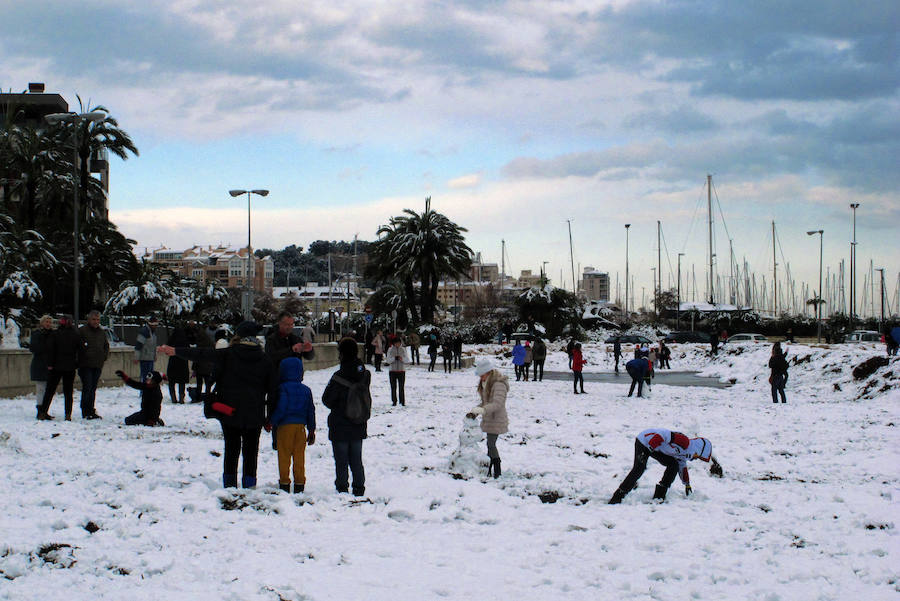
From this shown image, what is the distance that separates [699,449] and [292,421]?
172 inches

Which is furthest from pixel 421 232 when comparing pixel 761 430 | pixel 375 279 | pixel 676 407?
pixel 761 430

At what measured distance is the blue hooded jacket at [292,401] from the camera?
27.9 ft

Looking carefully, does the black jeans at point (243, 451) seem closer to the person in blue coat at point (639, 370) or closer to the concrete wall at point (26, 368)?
the concrete wall at point (26, 368)

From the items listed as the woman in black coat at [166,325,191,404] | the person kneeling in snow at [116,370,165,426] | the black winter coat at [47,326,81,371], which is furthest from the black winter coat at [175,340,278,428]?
the woman in black coat at [166,325,191,404]

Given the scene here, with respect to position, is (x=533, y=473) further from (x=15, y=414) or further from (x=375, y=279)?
(x=375, y=279)

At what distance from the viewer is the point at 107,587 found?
5809 mm

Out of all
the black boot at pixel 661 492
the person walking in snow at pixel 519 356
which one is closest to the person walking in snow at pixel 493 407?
the black boot at pixel 661 492

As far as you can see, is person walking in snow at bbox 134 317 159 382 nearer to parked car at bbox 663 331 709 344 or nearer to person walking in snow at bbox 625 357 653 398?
person walking in snow at bbox 625 357 653 398

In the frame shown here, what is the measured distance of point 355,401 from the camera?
8641mm

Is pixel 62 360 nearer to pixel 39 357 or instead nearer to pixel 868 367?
pixel 39 357

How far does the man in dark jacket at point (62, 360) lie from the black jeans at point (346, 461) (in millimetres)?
6748

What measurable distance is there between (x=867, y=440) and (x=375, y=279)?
44.1m

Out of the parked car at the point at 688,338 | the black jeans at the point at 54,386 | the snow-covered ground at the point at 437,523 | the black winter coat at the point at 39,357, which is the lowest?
the snow-covered ground at the point at 437,523

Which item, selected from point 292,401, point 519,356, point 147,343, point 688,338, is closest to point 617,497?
point 292,401
